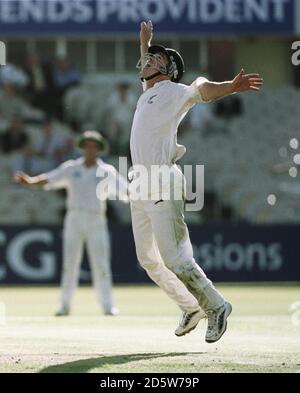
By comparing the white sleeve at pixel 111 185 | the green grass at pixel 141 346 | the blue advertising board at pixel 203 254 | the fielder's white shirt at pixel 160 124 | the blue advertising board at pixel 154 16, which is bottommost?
the blue advertising board at pixel 203 254

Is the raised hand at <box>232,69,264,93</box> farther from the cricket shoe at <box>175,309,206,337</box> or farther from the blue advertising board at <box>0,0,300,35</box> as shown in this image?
the blue advertising board at <box>0,0,300,35</box>

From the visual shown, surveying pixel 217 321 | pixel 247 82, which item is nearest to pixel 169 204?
pixel 217 321

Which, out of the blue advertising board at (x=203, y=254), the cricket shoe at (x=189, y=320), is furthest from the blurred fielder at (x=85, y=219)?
the blue advertising board at (x=203, y=254)

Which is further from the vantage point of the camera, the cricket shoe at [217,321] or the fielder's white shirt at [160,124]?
the fielder's white shirt at [160,124]

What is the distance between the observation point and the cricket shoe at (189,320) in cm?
870

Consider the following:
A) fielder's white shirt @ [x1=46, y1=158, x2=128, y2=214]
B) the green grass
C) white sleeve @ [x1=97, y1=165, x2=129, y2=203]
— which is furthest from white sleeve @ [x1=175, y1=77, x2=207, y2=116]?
fielder's white shirt @ [x1=46, y1=158, x2=128, y2=214]

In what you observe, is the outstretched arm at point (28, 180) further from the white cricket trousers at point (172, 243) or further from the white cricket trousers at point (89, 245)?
the white cricket trousers at point (172, 243)

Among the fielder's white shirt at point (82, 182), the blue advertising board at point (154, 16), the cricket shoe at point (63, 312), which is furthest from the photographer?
the blue advertising board at point (154, 16)

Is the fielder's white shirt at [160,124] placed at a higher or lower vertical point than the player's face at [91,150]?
higher

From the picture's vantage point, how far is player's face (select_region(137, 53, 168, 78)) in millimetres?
8695

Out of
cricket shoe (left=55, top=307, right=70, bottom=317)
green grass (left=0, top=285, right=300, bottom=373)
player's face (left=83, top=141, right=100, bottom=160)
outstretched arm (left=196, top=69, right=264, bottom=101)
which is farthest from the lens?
player's face (left=83, top=141, right=100, bottom=160)

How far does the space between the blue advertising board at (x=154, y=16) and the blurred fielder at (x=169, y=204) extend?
1660 centimetres

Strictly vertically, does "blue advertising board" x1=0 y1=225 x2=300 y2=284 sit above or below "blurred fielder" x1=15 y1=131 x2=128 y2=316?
below

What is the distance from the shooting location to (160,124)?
845 cm
